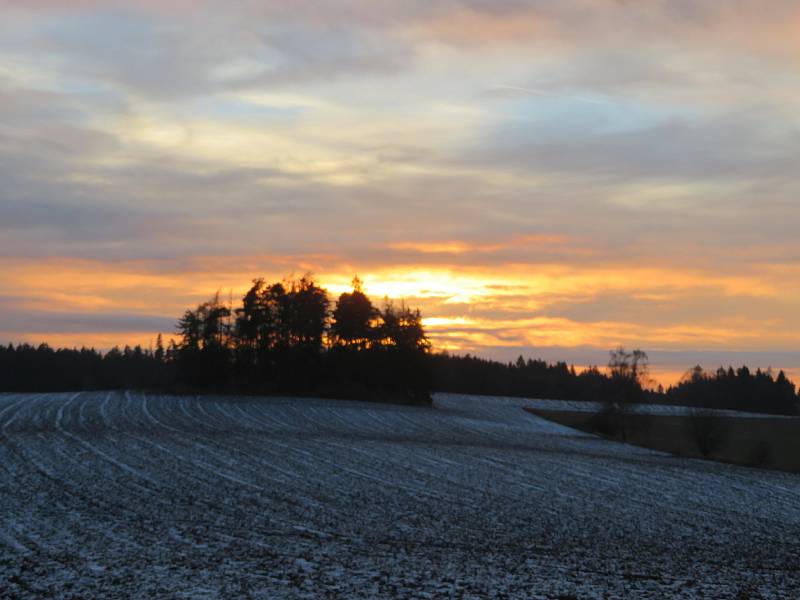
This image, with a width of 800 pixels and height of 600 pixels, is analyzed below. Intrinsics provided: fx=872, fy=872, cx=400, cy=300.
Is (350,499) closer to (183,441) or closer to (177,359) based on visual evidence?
(183,441)

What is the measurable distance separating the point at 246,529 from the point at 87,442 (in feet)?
101

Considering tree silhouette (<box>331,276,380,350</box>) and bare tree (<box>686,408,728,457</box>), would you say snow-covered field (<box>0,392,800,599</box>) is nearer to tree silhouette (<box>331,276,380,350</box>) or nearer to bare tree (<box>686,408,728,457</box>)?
bare tree (<box>686,408,728,457</box>)

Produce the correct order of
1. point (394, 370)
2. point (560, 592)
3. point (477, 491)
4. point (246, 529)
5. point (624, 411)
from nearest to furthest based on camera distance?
1. point (560, 592)
2. point (246, 529)
3. point (477, 491)
4. point (624, 411)
5. point (394, 370)

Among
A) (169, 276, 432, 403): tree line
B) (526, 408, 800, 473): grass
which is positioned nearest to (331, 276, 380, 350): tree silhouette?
(169, 276, 432, 403): tree line

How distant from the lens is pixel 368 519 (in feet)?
91.4

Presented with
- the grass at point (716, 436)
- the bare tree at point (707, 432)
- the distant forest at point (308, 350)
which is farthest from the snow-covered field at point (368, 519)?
the distant forest at point (308, 350)

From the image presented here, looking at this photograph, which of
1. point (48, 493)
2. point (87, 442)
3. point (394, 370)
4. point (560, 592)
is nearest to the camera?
point (560, 592)

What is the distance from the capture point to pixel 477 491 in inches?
1437

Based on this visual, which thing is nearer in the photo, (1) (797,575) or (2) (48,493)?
(1) (797,575)

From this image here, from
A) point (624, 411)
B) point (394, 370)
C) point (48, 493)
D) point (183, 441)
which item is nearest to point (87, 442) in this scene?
point (183, 441)

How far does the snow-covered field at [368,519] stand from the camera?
1817 centimetres

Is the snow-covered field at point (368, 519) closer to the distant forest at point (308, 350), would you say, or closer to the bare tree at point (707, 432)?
the bare tree at point (707, 432)

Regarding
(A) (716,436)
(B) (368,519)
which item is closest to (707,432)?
(A) (716,436)

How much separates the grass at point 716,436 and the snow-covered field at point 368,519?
9090mm
